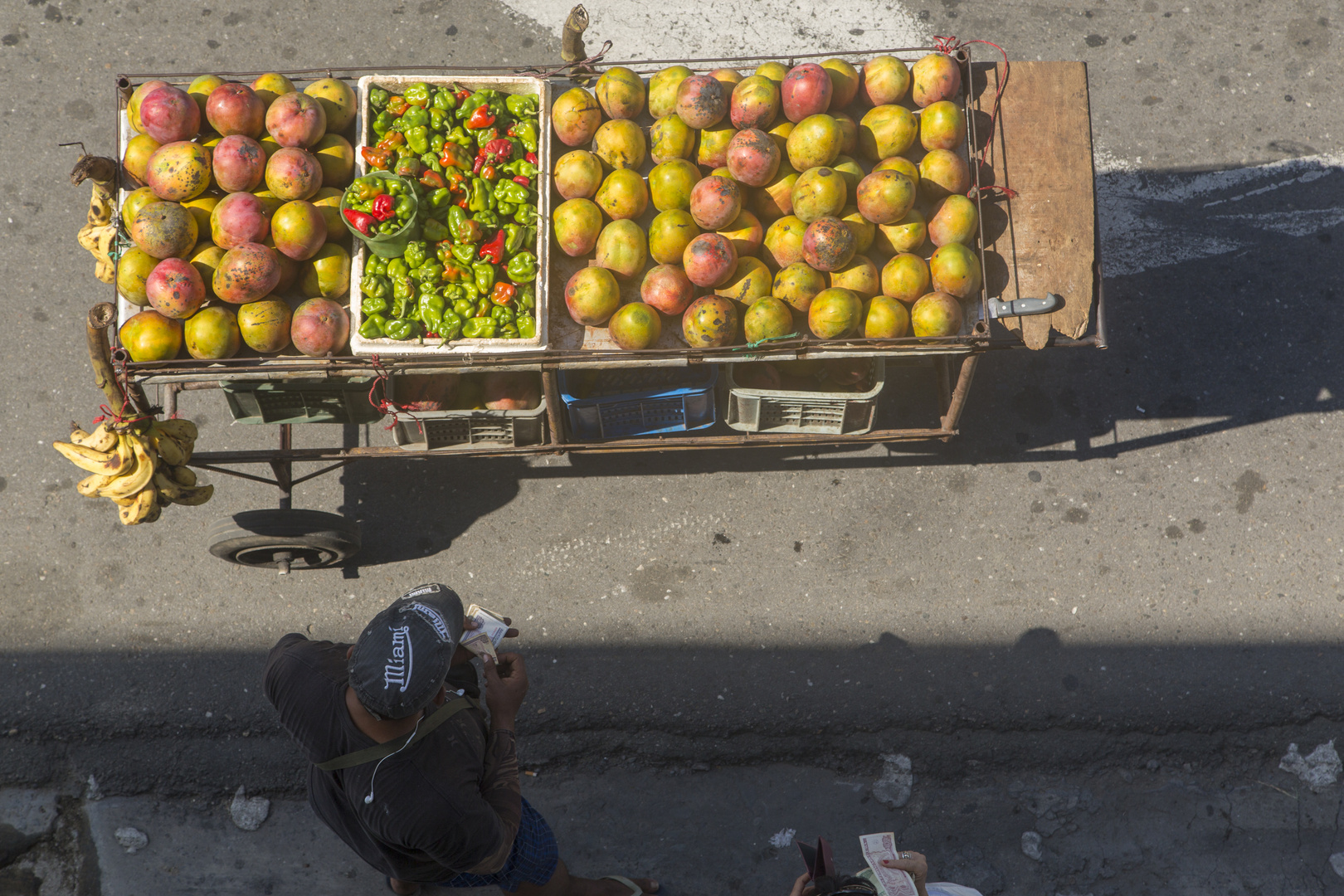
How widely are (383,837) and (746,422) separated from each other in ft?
7.91

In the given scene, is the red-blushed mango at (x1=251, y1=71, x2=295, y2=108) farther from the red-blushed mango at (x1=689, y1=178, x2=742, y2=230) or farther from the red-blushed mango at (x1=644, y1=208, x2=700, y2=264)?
the red-blushed mango at (x1=689, y1=178, x2=742, y2=230)

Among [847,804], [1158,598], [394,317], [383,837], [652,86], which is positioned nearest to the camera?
[383,837]

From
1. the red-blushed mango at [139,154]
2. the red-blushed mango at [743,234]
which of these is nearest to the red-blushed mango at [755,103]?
the red-blushed mango at [743,234]

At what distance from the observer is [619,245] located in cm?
384

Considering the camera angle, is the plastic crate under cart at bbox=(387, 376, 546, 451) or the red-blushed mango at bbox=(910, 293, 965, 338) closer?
the red-blushed mango at bbox=(910, 293, 965, 338)

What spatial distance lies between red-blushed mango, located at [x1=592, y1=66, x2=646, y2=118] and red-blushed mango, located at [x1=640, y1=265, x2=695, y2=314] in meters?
0.81

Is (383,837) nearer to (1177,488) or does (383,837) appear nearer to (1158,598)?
(1158,598)

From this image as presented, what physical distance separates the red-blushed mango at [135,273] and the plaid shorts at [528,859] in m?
2.76

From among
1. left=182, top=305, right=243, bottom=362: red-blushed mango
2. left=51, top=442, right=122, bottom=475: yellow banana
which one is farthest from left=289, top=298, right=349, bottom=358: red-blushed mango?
left=51, top=442, right=122, bottom=475: yellow banana

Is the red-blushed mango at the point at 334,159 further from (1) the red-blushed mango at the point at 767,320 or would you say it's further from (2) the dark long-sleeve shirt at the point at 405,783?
(2) the dark long-sleeve shirt at the point at 405,783

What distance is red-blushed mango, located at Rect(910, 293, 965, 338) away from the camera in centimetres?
373

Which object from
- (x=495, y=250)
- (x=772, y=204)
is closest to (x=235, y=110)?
(x=495, y=250)

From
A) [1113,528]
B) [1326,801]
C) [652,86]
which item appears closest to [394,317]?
[652,86]

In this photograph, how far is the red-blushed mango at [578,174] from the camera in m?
3.90
